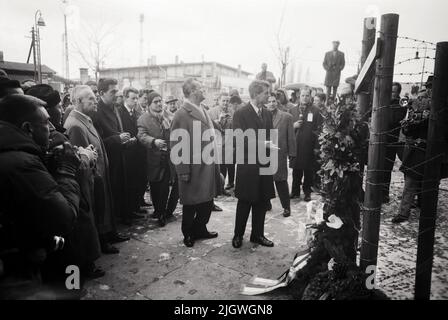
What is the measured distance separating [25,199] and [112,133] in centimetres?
321

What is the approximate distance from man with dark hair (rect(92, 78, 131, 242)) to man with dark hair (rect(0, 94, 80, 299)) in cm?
274

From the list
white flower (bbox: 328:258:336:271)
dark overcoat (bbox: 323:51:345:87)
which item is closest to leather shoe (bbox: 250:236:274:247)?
white flower (bbox: 328:258:336:271)

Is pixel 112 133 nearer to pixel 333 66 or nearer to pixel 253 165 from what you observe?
pixel 253 165

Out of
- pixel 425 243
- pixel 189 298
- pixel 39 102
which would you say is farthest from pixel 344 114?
pixel 39 102

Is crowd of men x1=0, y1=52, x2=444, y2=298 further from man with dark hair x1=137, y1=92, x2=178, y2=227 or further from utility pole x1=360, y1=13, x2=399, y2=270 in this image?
utility pole x1=360, y1=13, x2=399, y2=270

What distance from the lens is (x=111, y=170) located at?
204 inches

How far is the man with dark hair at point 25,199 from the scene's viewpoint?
1842 mm

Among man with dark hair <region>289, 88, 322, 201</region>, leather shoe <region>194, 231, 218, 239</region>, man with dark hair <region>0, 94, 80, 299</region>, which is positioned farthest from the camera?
man with dark hair <region>289, 88, 322, 201</region>

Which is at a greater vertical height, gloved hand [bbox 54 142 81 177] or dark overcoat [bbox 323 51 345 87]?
dark overcoat [bbox 323 51 345 87]

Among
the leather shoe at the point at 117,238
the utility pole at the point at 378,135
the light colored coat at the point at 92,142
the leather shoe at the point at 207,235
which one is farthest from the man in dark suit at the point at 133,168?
the utility pole at the point at 378,135

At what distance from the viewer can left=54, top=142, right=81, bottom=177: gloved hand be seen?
233cm

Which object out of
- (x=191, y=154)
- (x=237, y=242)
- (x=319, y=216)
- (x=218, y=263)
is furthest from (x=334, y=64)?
(x=218, y=263)
